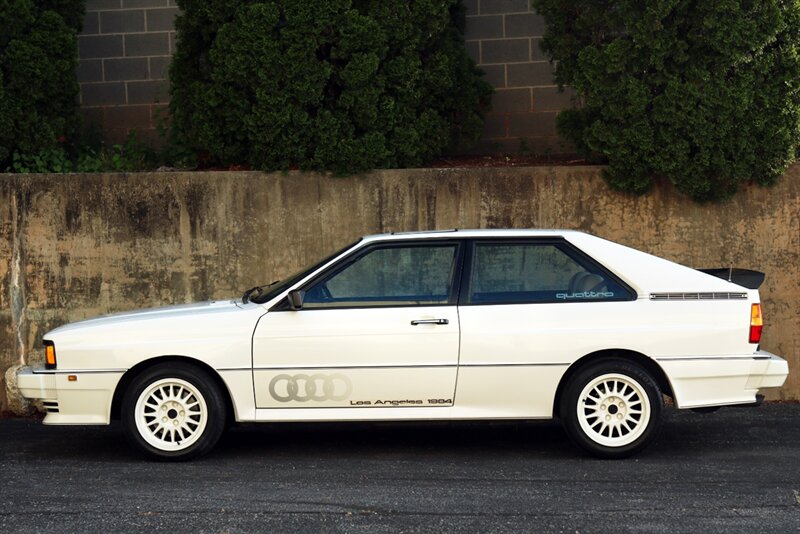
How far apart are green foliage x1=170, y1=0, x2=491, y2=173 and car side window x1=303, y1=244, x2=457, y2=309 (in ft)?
8.39

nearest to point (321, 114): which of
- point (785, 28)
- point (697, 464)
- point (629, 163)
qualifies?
point (629, 163)

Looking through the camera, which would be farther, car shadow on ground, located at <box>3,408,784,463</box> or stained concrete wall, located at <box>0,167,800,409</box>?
stained concrete wall, located at <box>0,167,800,409</box>

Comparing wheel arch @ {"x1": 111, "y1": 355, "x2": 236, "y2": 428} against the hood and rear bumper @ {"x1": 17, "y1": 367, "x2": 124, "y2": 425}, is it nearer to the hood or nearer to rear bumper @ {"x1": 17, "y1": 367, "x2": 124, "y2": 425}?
rear bumper @ {"x1": 17, "y1": 367, "x2": 124, "y2": 425}

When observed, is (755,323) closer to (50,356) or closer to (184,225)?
(50,356)

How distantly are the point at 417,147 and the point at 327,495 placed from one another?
15.4 ft

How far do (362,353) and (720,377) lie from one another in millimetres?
2363

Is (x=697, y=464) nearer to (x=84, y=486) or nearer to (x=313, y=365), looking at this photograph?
(x=313, y=365)

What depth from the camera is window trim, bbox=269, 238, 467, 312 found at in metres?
7.38

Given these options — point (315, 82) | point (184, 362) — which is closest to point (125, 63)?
point (315, 82)

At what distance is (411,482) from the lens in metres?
6.67

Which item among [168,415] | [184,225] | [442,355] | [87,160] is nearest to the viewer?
[442,355]

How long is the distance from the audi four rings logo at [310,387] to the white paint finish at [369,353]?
0.01m

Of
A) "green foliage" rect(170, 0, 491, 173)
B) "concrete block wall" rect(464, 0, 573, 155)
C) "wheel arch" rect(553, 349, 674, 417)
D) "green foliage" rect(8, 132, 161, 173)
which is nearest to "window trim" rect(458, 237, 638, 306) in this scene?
"wheel arch" rect(553, 349, 674, 417)

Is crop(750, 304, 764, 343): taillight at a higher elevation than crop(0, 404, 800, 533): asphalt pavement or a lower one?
higher
